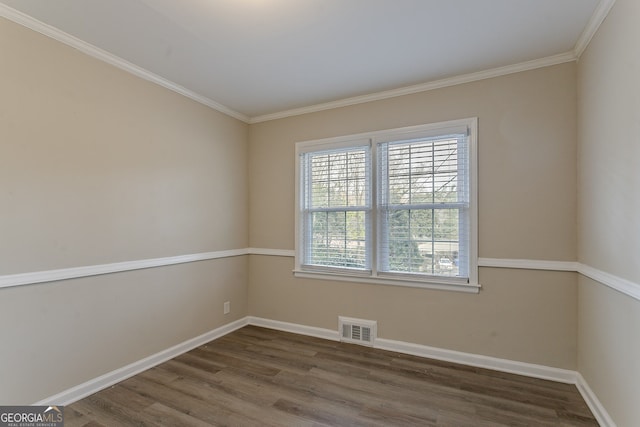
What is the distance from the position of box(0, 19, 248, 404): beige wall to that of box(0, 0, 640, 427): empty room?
1cm

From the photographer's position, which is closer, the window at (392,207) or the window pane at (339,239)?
the window at (392,207)

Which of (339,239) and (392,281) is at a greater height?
(339,239)

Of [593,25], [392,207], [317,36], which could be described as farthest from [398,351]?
[593,25]

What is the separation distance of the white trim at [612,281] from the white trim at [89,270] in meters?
3.41

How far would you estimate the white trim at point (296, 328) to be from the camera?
350 cm

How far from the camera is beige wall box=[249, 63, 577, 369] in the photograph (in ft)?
8.39

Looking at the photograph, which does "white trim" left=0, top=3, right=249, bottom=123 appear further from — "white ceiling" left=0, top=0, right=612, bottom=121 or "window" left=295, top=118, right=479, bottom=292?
"window" left=295, top=118, right=479, bottom=292

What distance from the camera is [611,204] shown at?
1937mm

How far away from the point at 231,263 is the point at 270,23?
2641 millimetres

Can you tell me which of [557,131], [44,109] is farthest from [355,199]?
[44,109]

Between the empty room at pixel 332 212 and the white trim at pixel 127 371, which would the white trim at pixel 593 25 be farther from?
the white trim at pixel 127 371

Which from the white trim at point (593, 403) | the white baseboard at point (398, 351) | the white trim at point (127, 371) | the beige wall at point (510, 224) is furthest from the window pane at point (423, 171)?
the white trim at point (127, 371)

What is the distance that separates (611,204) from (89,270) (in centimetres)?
366

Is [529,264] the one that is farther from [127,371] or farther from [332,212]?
[127,371]
